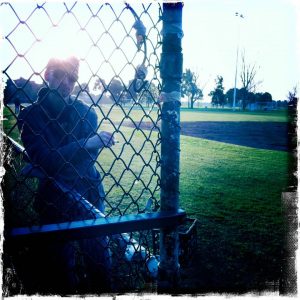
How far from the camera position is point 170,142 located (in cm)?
148

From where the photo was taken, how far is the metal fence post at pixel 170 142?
1.42 m

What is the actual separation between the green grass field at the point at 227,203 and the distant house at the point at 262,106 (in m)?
59.9

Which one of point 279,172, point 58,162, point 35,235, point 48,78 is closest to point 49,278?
point 58,162

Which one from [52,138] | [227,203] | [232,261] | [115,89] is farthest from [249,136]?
Result: [115,89]

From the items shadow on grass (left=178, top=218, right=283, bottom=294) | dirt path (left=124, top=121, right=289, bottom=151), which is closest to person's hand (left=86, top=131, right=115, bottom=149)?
shadow on grass (left=178, top=218, right=283, bottom=294)

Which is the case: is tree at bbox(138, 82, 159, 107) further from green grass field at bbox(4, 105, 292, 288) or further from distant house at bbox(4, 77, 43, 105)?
distant house at bbox(4, 77, 43, 105)

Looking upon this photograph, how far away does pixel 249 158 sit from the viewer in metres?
10.8

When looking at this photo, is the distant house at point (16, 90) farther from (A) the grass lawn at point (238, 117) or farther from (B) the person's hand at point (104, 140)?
(A) the grass lawn at point (238, 117)

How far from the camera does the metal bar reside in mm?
1197

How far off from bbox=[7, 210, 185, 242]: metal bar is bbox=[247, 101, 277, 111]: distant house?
6949 centimetres

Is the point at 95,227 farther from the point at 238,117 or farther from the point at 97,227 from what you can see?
the point at 238,117

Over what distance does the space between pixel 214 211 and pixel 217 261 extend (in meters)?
1.77

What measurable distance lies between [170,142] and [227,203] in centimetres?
464

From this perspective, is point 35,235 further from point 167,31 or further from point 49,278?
point 49,278
